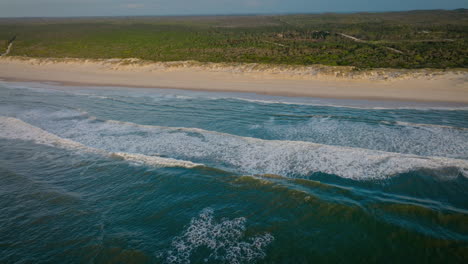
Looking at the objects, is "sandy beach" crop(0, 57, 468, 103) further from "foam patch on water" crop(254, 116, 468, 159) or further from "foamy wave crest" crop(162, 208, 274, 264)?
"foamy wave crest" crop(162, 208, 274, 264)

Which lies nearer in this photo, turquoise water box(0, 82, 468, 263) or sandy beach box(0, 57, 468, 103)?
turquoise water box(0, 82, 468, 263)

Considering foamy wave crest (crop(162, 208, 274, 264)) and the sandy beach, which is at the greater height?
the sandy beach

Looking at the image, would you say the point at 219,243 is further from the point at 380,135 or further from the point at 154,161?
the point at 380,135

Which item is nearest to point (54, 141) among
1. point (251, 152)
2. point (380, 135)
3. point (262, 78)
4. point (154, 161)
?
point (154, 161)

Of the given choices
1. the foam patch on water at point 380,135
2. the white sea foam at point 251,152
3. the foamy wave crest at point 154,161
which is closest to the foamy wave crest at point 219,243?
the white sea foam at point 251,152

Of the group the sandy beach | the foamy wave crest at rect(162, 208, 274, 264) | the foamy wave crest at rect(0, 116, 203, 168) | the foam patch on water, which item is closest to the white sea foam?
the foamy wave crest at rect(0, 116, 203, 168)

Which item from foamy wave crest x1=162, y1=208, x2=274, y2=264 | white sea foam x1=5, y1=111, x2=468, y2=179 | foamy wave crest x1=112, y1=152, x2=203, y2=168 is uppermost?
white sea foam x1=5, y1=111, x2=468, y2=179

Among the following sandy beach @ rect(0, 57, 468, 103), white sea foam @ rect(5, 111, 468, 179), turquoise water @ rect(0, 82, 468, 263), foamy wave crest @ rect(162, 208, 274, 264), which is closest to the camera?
foamy wave crest @ rect(162, 208, 274, 264)
